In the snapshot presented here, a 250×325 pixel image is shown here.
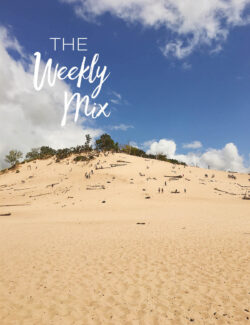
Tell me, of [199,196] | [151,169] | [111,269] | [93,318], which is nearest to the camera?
[93,318]

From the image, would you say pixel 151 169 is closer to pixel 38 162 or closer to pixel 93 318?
pixel 38 162

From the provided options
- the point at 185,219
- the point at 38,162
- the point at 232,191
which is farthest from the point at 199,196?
the point at 38,162

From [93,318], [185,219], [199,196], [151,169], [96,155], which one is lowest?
[93,318]

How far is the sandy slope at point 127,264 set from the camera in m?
5.89

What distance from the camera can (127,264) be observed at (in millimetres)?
9008

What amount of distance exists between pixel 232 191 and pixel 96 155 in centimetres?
2593

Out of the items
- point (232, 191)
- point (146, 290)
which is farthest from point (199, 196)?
point (146, 290)

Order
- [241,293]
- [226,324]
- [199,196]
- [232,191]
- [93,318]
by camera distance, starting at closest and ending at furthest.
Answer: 1. [226,324]
2. [93,318]
3. [241,293]
4. [199,196]
5. [232,191]

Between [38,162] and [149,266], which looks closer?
[149,266]

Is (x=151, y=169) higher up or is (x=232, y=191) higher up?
(x=151, y=169)

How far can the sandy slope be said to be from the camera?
5887 mm

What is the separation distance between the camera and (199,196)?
29109mm

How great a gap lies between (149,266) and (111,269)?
1.49 meters

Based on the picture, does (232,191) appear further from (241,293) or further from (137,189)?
(241,293)
